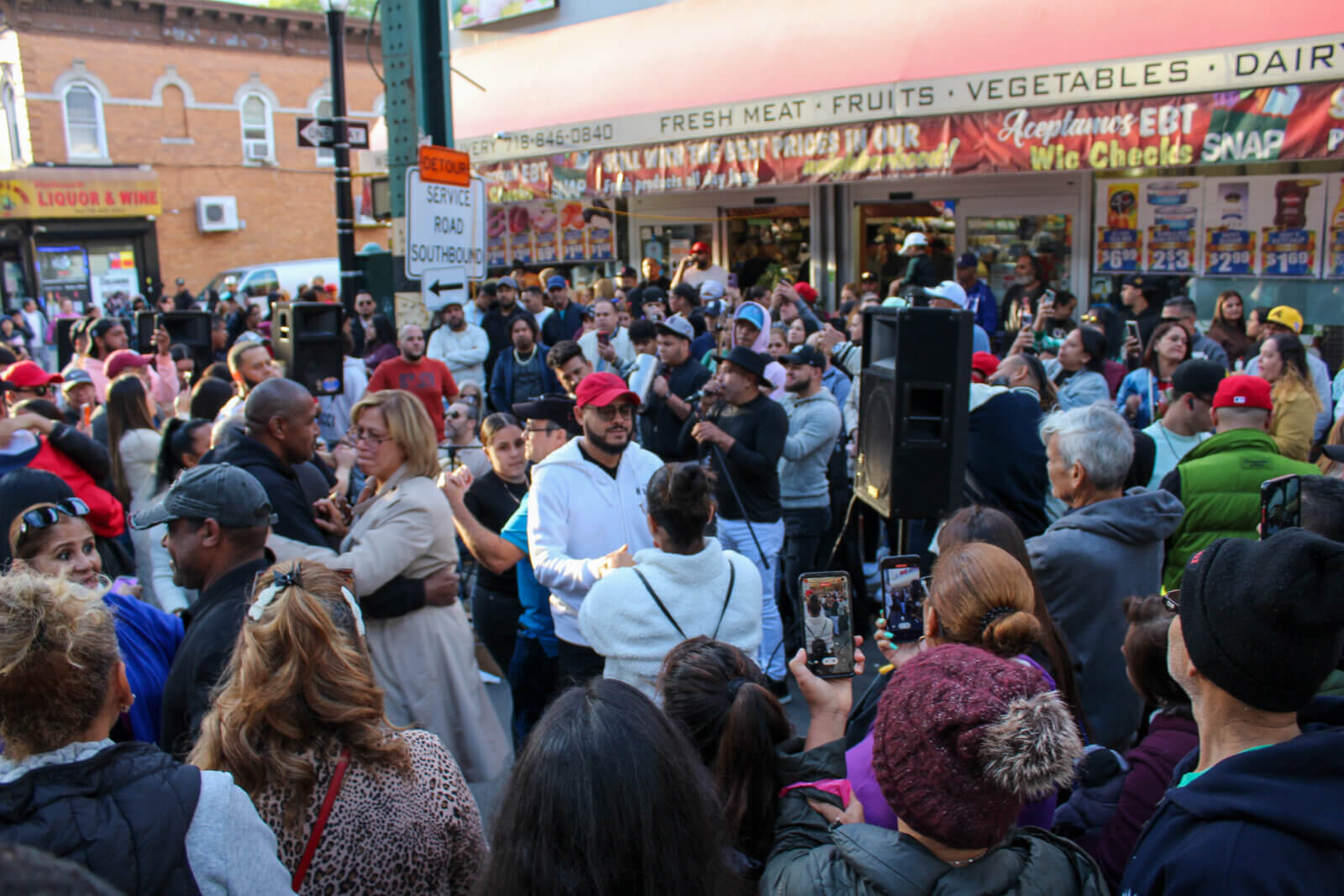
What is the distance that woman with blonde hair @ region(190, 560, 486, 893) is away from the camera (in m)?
1.97

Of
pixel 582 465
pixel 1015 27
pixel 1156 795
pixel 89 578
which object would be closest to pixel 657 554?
pixel 582 465

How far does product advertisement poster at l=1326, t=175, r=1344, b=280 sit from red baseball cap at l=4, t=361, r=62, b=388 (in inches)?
411

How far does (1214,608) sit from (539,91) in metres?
13.9

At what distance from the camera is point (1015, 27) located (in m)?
9.45

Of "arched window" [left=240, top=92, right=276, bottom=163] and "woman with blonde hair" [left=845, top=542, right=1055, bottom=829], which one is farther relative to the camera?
"arched window" [left=240, top=92, right=276, bottom=163]

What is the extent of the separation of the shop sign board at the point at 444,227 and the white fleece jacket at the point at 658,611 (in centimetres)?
423

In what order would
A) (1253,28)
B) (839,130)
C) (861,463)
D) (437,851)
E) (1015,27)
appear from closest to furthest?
(437,851)
(861,463)
(1253,28)
(1015,27)
(839,130)

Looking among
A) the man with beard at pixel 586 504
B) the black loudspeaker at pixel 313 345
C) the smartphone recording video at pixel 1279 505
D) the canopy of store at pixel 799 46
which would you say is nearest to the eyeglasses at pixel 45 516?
the man with beard at pixel 586 504

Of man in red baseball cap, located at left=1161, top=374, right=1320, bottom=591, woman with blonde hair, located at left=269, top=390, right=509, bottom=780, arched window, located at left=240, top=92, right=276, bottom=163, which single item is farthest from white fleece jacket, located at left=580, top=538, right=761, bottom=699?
arched window, located at left=240, top=92, right=276, bottom=163

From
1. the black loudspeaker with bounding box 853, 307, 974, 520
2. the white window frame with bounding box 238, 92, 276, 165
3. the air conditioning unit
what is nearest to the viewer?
the black loudspeaker with bounding box 853, 307, 974, 520

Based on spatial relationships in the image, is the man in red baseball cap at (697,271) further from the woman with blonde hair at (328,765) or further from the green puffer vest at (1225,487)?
the woman with blonde hair at (328,765)

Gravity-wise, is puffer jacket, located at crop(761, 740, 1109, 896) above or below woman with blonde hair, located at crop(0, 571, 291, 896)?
A: below

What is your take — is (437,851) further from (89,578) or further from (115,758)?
(89,578)

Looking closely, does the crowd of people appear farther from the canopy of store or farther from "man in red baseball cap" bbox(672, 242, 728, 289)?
"man in red baseball cap" bbox(672, 242, 728, 289)
